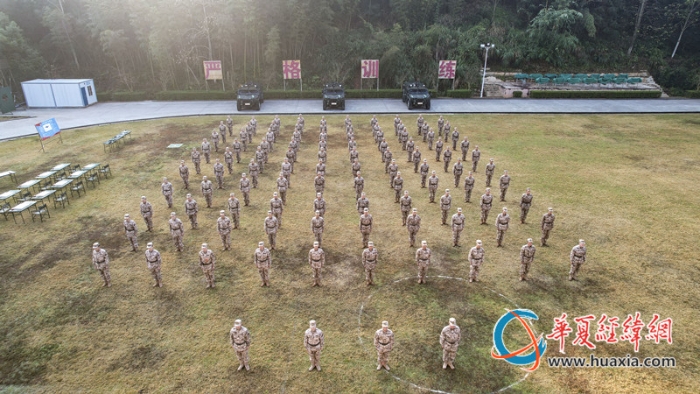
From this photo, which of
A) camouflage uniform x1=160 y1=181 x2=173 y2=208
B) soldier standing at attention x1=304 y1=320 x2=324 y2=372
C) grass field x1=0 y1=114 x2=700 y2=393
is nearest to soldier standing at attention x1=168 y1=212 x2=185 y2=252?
grass field x1=0 y1=114 x2=700 y2=393

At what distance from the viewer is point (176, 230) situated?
1332 centimetres

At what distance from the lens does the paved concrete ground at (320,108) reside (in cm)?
3131

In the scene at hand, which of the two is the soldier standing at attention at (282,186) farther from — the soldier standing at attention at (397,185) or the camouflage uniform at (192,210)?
the soldier standing at attention at (397,185)

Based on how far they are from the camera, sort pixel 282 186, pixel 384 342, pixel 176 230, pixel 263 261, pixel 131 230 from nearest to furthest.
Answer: pixel 384 342 < pixel 263 261 < pixel 176 230 < pixel 131 230 < pixel 282 186

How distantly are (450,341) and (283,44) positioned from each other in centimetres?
3748

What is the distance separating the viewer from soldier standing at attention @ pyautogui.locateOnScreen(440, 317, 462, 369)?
28.6 ft

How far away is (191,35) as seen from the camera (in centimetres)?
3788

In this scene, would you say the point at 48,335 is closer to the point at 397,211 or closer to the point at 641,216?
the point at 397,211

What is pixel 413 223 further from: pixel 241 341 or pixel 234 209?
pixel 241 341

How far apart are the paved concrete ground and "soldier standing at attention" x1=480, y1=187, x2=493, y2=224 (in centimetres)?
1790

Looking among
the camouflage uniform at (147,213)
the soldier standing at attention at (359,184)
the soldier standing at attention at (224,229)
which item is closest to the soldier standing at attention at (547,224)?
the soldier standing at attention at (359,184)

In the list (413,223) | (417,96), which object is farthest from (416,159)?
(417,96)

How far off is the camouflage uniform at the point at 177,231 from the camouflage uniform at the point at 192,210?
1.23m

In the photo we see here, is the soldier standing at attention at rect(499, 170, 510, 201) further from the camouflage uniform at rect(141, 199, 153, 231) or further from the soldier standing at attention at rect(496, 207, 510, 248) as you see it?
the camouflage uniform at rect(141, 199, 153, 231)
